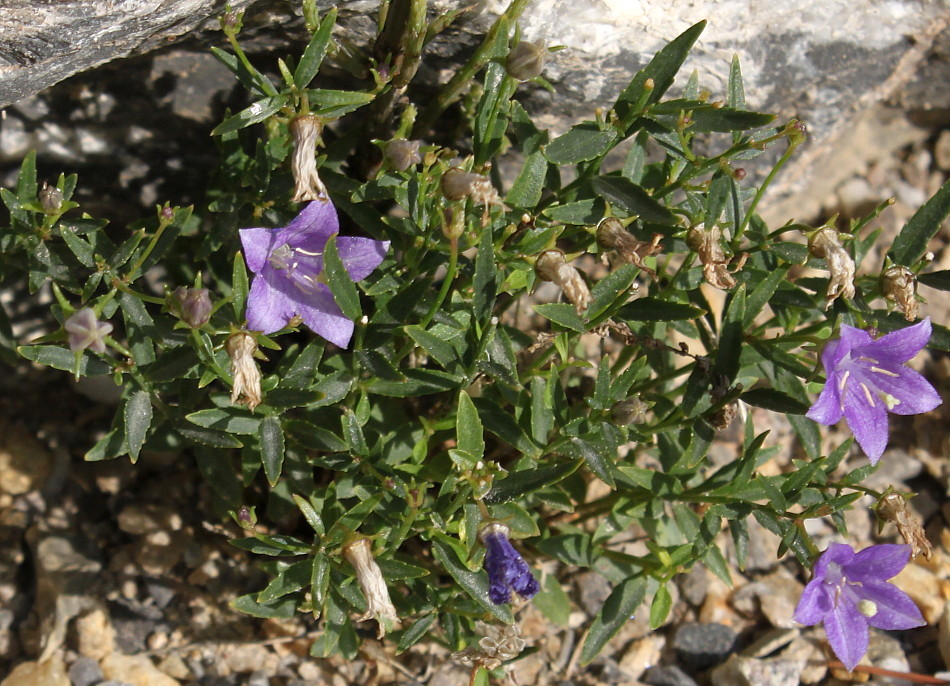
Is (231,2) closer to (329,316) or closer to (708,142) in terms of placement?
(329,316)

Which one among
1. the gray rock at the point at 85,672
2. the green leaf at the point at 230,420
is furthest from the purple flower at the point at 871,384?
the gray rock at the point at 85,672

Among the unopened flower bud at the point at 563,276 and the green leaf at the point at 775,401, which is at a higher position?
the unopened flower bud at the point at 563,276

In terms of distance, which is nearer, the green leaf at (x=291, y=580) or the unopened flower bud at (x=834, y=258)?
the unopened flower bud at (x=834, y=258)

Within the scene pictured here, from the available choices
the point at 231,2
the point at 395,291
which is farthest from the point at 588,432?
the point at 231,2

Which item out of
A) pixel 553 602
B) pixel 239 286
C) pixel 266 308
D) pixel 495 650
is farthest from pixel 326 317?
pixel 553 602

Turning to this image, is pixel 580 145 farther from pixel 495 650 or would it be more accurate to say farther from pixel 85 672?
pixel 85 672

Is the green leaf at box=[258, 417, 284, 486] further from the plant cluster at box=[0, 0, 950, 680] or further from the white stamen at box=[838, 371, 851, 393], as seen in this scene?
the white stamen at box=[838, 371, 851, 393]

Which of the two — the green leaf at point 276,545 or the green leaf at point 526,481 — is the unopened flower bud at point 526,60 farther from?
the green leaf at point 276,545
